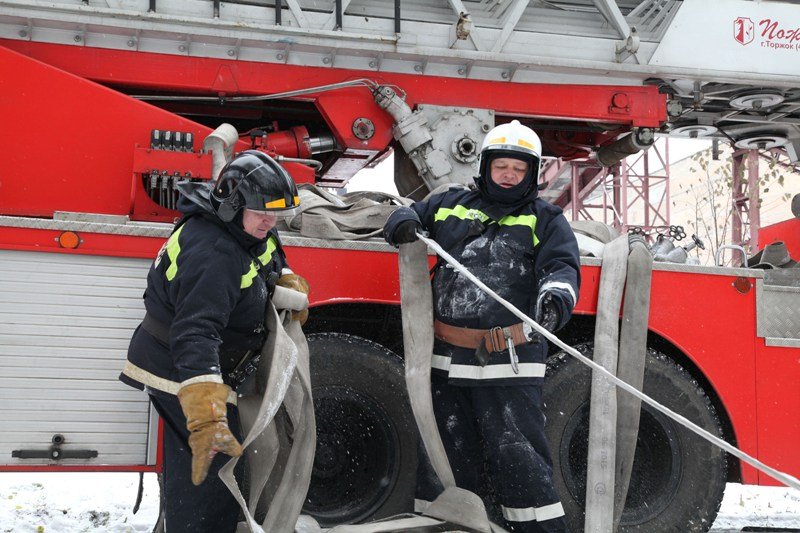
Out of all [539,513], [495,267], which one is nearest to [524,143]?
[495,267]

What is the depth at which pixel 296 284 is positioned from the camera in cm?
365

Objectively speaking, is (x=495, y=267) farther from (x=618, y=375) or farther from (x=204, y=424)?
(x=204, y=424)

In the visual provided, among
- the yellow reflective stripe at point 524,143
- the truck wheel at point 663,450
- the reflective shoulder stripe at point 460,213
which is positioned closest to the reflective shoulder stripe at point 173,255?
the reflective shoulder stripe at point 460,213

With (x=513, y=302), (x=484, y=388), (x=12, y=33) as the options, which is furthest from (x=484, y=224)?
(x=12, y=33)

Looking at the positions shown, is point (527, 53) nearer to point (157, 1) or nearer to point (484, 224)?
point (484, 224)

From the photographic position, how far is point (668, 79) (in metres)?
4.93

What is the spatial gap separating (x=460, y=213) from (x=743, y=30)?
2.17m

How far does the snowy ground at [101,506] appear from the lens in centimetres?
510

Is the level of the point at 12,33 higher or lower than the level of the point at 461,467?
higher

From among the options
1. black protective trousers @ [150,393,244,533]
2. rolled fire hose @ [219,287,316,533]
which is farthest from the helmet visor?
black protective trousers @ [150,393,244,533]

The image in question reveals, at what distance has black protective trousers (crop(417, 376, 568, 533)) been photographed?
3.68m

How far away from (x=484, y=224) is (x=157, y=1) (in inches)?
75.0

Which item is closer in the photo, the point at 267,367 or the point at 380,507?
the point at 267,367

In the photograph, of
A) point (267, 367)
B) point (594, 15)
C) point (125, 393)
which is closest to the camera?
point (267, 367)
